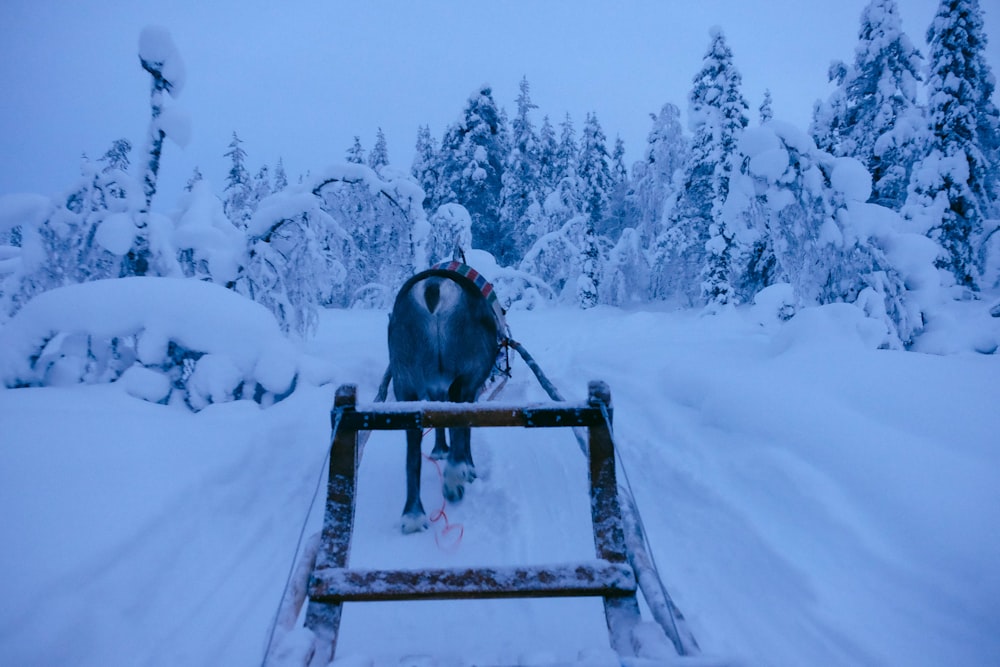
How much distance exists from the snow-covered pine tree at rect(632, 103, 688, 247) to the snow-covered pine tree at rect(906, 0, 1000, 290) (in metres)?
12.4

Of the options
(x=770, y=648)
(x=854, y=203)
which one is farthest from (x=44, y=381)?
(x=854, y=203)

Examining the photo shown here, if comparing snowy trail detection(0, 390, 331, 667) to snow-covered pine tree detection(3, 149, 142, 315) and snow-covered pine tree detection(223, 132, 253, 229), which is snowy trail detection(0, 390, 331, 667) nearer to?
snow-covered pine tree detection(3, 149, 142, 315)

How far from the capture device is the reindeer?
135 inches

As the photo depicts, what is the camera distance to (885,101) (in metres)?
19.6

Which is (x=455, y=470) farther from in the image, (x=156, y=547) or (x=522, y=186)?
(x=522, y=186)

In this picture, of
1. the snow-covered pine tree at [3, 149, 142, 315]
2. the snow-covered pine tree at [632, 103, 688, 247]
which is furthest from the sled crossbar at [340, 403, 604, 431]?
the snow-covered pine tree at [632, 103, 688, 247]

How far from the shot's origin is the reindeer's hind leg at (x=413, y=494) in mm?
3352

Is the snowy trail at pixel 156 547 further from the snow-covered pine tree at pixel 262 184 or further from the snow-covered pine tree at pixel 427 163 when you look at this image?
the snow-covered pine tree at pixel 262 184

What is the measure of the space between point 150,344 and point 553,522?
435 cm

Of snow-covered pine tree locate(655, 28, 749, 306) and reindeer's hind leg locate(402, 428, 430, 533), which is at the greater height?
snow-covered pine tree locate(655, 28, 749, 306)

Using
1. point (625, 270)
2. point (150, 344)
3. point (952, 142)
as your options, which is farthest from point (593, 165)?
point (150, 344)

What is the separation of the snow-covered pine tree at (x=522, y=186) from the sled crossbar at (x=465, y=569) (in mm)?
28161


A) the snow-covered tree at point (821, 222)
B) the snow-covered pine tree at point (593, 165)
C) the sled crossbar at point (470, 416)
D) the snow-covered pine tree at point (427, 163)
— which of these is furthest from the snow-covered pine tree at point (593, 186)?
the sled crossbar at point (470, 416)

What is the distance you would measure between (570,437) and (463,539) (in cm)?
216
